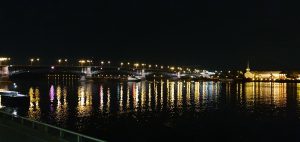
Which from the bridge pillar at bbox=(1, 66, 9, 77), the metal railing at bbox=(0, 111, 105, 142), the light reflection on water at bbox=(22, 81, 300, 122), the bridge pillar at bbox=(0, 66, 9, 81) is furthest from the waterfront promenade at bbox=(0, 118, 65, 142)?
the bridge pillar at bbox=(1, 66, 9, 77)

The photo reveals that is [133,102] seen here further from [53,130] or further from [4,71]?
[4,71]

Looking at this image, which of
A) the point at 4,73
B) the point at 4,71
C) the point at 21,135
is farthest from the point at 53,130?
the point at 4,71

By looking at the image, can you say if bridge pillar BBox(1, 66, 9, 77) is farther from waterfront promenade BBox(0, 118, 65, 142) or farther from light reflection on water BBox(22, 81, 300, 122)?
waterfront promenade BBox(0, 118, 65, 142)

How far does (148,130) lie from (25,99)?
142 feet

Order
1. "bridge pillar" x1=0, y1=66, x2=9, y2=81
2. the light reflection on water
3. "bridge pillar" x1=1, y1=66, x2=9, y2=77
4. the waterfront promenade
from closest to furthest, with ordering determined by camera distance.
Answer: the waterfront promenade < the light reflection on water < "bridge pillar" x1=0, y1=66, x2=9, y2=81 < "bridge pillar" x1=1, y1=66, x2=9, y2=77

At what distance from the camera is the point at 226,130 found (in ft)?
168

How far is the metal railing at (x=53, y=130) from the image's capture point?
1998cm

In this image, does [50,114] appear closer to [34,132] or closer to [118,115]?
[118,115]

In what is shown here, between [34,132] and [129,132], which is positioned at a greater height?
[34,132]

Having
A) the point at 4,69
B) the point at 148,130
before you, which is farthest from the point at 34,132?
the point at 4,69

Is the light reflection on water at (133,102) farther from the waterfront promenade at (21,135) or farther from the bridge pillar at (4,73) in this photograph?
the bridge pillar at (4,73)

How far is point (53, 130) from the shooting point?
87.8 feet

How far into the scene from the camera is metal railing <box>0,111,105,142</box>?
65.5 ft

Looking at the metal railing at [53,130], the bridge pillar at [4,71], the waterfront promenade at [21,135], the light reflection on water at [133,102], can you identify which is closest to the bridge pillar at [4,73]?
the bridge pillar at [4,71]
